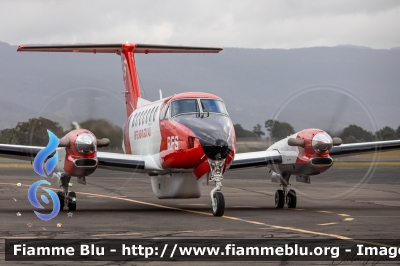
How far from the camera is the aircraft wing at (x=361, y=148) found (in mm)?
21422

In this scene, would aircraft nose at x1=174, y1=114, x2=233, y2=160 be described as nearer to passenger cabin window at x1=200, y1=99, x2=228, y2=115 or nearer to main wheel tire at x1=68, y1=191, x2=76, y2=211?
passenger cabin window at x1=200, y1=99, x2=228, y2=115

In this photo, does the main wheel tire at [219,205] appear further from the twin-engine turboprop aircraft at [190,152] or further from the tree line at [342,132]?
the tree line at [342,132]

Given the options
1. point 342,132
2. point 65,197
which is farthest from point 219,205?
point 342,132

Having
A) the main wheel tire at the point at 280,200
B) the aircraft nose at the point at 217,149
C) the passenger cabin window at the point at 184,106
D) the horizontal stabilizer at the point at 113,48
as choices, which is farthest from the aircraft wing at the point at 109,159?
the horizontal stabilizer at the point at 113,48

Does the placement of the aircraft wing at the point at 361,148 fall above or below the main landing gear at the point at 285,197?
above

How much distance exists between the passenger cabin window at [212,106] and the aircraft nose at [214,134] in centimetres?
51

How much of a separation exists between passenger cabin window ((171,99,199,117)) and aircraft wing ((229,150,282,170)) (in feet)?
8.31

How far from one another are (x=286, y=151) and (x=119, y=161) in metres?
4.72

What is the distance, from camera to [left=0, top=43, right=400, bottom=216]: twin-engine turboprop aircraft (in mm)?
17625

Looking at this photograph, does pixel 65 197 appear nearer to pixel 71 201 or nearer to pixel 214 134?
pixel 71 201

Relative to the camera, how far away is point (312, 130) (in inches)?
798

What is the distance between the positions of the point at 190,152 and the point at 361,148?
19.5 ft

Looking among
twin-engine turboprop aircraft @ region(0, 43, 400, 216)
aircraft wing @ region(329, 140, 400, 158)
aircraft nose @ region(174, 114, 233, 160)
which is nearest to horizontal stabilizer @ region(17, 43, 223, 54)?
twin-engine turboprop aircraft @ region(0, 43, 400, 216)

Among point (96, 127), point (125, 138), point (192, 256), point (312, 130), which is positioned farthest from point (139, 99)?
point (192, 256)
